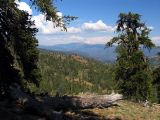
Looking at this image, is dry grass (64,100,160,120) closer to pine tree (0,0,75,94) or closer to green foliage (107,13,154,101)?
pine tree (0,0,75,94)

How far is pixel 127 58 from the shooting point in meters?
39.9

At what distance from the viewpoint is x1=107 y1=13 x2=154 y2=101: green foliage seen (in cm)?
3834

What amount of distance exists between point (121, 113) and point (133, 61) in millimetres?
21170

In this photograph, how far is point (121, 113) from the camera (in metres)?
18.8

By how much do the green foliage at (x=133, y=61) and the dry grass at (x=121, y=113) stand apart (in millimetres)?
16726

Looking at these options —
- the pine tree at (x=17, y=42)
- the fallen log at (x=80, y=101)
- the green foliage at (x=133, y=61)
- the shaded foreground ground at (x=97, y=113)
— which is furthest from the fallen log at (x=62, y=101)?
the green foliage at (x=133, y=61)

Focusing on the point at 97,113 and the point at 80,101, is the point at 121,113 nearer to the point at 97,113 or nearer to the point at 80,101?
the point at 97,113

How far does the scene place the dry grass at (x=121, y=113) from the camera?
1753 centimetres

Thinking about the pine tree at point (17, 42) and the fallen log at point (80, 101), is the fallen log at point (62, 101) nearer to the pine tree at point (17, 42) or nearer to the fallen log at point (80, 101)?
the fallen log at point (80, 101)

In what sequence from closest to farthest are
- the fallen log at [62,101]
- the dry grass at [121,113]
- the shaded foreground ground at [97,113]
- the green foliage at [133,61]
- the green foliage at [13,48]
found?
the shaded foreground ground at [97,113]
the fallen log at [62,101]
the dry grass at [121,113]
the green foliage at [13,48]
the green foliage at [133,61]

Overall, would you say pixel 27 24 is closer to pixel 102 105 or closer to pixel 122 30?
pixel 122 30

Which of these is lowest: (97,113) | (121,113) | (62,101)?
(121,113)

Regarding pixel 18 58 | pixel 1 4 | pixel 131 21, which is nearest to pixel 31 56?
A: pixel 18 58

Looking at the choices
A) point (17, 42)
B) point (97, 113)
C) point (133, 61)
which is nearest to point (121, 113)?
point (97, 113)
